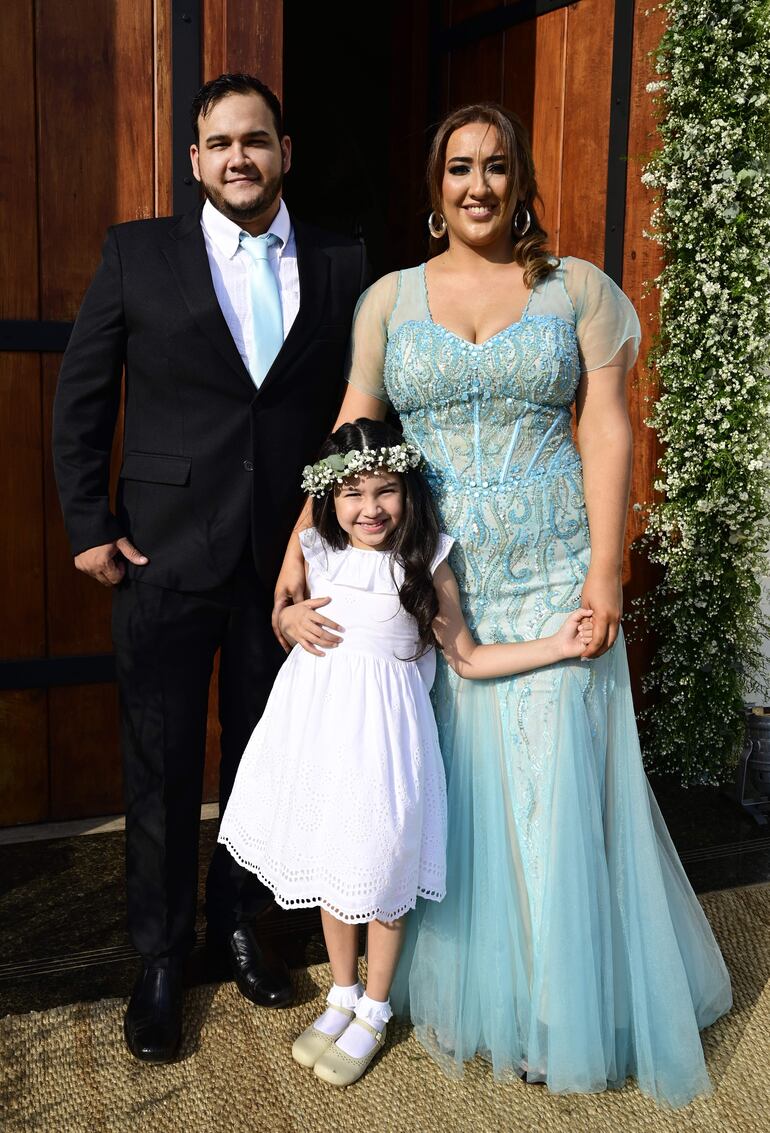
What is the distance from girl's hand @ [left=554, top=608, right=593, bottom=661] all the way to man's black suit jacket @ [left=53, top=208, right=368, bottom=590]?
0.69 m

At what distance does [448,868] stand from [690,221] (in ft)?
7.82

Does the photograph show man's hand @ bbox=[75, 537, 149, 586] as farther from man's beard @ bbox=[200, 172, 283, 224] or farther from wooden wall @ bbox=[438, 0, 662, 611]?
wooden wall @ bbox=[438, 0, 662, 611]

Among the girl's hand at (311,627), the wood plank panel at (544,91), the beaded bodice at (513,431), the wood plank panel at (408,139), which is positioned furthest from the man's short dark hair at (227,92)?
the wood plank panel at (408,139)

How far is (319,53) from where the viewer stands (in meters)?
4.94

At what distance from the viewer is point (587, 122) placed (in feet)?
12.1

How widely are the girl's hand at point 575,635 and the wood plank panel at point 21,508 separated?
1825mm

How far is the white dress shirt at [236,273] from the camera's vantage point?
2287 mm

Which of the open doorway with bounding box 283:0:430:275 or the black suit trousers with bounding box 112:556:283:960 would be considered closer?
the black suit trousers with bounding box 112:556:283:960

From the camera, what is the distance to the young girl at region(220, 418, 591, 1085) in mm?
2047

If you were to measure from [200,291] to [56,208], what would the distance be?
1173 millimetres

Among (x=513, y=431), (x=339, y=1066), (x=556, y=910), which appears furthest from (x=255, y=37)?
(x=339, y=1066)

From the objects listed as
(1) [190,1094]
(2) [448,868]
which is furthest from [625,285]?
(1) [190,1094]

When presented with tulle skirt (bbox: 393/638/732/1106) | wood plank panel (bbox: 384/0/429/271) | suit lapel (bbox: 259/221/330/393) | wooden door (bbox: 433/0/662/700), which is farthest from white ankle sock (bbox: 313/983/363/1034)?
wood plank panel (bbox: 384/0/429/271)

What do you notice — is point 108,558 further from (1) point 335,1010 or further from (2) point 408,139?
(2) point 408,139
